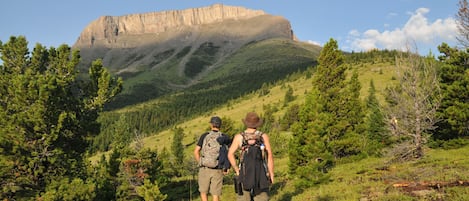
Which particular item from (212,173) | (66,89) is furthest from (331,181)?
(66,89)

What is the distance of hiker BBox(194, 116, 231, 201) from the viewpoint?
1054 centimetres

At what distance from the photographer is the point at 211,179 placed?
10.8 metres

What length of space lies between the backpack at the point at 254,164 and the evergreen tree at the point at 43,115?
13792 millimetres

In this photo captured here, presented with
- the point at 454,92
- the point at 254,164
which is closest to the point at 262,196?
the point at 254,164

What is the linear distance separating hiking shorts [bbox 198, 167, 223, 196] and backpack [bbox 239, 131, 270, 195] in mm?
1900

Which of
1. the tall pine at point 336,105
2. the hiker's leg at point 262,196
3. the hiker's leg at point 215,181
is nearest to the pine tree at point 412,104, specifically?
the tall pine at point 336,105

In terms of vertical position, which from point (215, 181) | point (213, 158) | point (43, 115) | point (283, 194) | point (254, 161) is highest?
point (43, 115)

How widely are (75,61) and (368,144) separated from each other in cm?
2765

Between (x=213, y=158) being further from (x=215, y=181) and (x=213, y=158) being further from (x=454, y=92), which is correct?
(x=454, y=92)

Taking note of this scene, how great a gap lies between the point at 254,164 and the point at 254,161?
0.08 metres

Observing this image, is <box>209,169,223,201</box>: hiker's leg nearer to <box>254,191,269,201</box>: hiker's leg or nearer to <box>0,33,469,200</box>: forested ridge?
<box>254,191,269,201</box>: hiker's leg

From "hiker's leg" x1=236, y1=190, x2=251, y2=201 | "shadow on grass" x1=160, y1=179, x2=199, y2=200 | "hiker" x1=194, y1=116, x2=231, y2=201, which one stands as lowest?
"shadow on grass" x1=160, y1=179, x2=199, y2=200

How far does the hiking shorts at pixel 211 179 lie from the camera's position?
10711mm

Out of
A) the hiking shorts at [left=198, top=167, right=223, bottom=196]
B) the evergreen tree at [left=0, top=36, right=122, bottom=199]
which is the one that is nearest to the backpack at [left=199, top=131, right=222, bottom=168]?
the hiking shorts at [left=198, top=167, right=223, bottom=196]
